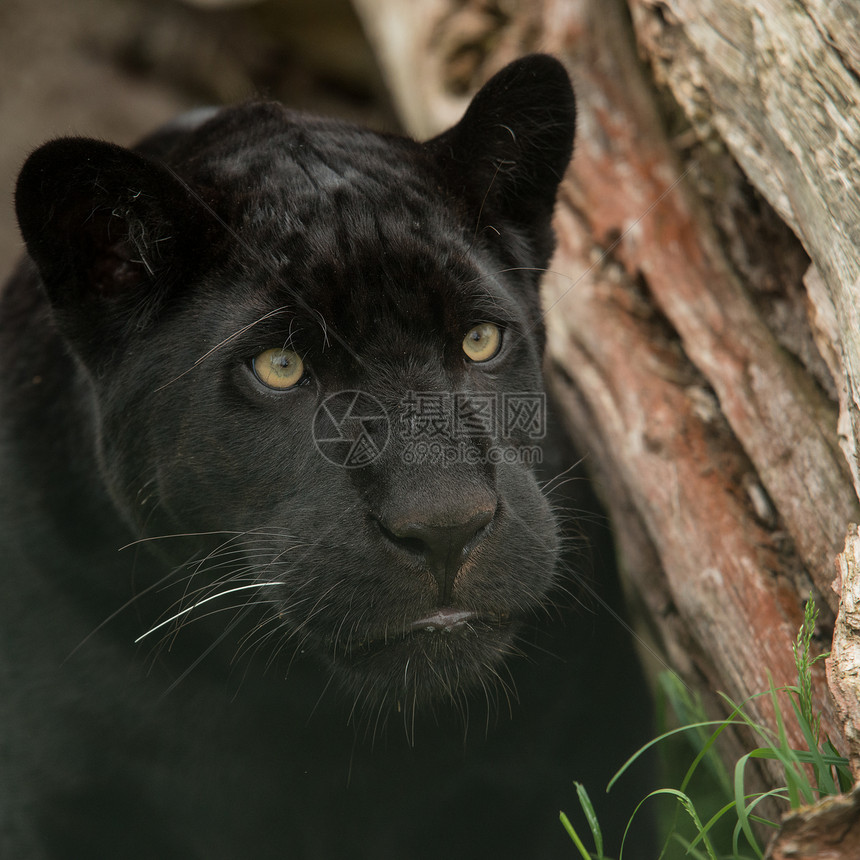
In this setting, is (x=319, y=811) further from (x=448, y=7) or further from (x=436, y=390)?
(x=448, y=7)

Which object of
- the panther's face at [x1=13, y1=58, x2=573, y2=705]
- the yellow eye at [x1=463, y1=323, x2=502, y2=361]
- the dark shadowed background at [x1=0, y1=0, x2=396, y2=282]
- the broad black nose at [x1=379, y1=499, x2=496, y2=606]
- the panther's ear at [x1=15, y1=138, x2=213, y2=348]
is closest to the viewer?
the broad black nose at [x1=379, y1=499, x2=496, y2=606]

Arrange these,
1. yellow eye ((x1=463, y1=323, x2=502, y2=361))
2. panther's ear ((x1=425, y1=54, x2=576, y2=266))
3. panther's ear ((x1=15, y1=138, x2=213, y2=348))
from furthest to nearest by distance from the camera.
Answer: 1. panther's ear ((x1=425, y1=54, x2=576, y2=266))
2. yellow eye ((x1=463, y1=323, x2=502, y2=361))
3. panther's ear ((x1=15, y1=138, x2=213, y2=348))

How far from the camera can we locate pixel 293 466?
7.54 ft

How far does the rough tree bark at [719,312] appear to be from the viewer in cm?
230

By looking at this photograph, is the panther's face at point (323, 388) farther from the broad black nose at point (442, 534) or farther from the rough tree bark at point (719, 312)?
the rough tree bark at point (719, 312)

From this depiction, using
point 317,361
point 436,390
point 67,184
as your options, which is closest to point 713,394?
point 436,390

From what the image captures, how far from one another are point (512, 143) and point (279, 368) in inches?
39.9

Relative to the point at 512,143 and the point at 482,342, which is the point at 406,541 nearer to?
the point at 482,342

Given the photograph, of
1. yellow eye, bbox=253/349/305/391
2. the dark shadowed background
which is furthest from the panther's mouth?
the dark shadowed background

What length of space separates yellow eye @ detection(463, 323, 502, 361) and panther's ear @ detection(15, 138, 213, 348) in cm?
74

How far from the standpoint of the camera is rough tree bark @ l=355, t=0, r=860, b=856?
2.30 meters

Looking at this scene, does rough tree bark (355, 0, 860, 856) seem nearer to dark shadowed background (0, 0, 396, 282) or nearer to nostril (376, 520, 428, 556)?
nostril (376, 520, 428, 556)

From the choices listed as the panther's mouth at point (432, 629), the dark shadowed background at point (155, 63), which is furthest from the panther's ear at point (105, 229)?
the dark shadowed background at point (155, 63)

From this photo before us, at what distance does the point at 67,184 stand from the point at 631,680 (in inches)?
88.8
